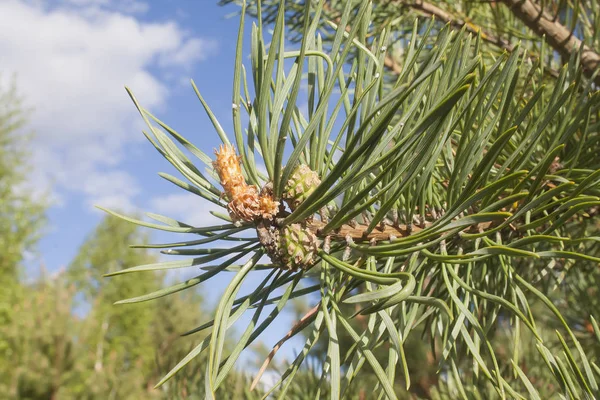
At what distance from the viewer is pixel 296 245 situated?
0.28 metres

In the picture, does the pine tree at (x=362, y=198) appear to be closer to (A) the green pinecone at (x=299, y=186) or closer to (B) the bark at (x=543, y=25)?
(A) the green pinecone at (x=299, y=186)

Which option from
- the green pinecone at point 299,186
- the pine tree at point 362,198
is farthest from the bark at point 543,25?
the green pinecone at point 299,186

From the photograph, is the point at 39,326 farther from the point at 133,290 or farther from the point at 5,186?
the point at 133,290

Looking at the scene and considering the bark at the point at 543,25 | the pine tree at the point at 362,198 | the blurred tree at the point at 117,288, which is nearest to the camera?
the pine tree at the point at 362,198

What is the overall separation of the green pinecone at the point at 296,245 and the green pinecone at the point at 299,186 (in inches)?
0.5

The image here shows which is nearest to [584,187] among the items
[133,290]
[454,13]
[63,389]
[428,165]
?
[428,165]

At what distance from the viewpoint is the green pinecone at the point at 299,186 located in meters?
0.28

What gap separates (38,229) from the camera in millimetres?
7168

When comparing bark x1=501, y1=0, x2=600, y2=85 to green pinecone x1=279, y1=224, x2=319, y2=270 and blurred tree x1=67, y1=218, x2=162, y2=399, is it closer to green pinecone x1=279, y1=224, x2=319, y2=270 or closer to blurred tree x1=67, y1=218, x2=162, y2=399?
green pinecone x1=279, y1=224, x2=319, y2=270

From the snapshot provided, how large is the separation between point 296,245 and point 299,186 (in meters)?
0.03

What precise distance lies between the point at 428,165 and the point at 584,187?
8 cm

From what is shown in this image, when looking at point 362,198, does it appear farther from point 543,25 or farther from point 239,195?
Answer: point 543,25

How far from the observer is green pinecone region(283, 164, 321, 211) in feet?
0.90

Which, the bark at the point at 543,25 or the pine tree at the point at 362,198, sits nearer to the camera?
the pine tree at the point at 362,198
